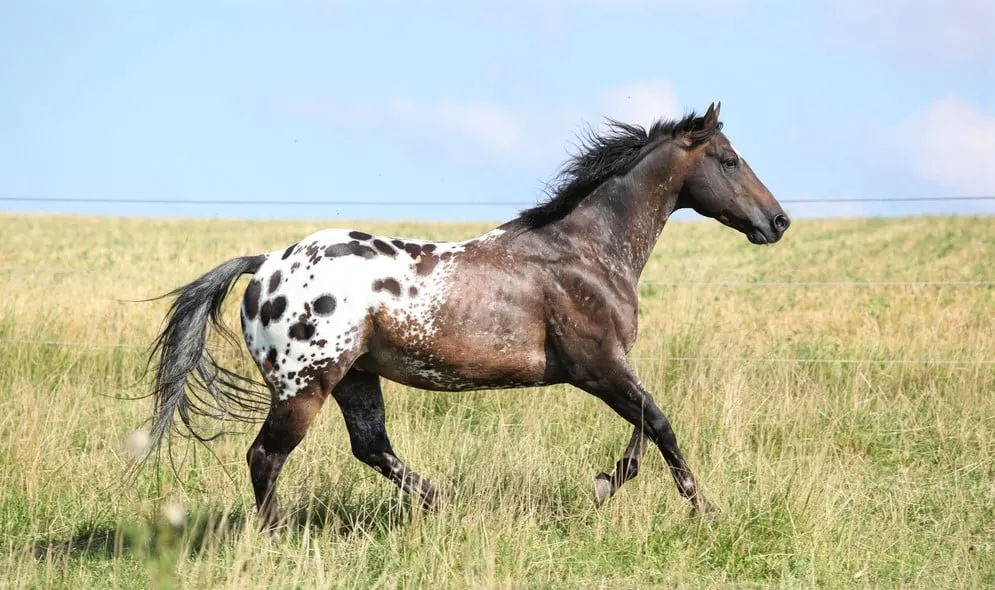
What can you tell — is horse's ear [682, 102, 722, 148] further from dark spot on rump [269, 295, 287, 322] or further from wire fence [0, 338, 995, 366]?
wire fence [0, 338, 995, 366]

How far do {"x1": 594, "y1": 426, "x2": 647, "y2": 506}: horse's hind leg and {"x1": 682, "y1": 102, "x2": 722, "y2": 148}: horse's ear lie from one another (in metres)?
1.63

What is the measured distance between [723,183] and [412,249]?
71.0 inches

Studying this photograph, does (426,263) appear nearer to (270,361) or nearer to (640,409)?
(270,361)

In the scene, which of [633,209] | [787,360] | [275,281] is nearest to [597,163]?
[633,209]

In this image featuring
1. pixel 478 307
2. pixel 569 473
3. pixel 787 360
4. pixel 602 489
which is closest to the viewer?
pixel 478 307

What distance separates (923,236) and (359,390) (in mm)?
25076

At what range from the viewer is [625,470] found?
534 centimetres

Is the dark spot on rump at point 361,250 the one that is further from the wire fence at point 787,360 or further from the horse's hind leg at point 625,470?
the wire fence at point 787,360

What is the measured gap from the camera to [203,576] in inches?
174

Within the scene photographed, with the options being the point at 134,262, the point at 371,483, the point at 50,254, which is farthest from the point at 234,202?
the point at 50,254

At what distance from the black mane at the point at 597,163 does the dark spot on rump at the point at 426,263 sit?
0.61 m

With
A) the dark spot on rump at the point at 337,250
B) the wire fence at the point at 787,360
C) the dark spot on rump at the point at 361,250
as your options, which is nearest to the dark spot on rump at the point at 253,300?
the dark spot on rump at the point at 337,250

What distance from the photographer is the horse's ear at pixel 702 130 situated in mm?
5547

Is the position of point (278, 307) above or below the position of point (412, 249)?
below
